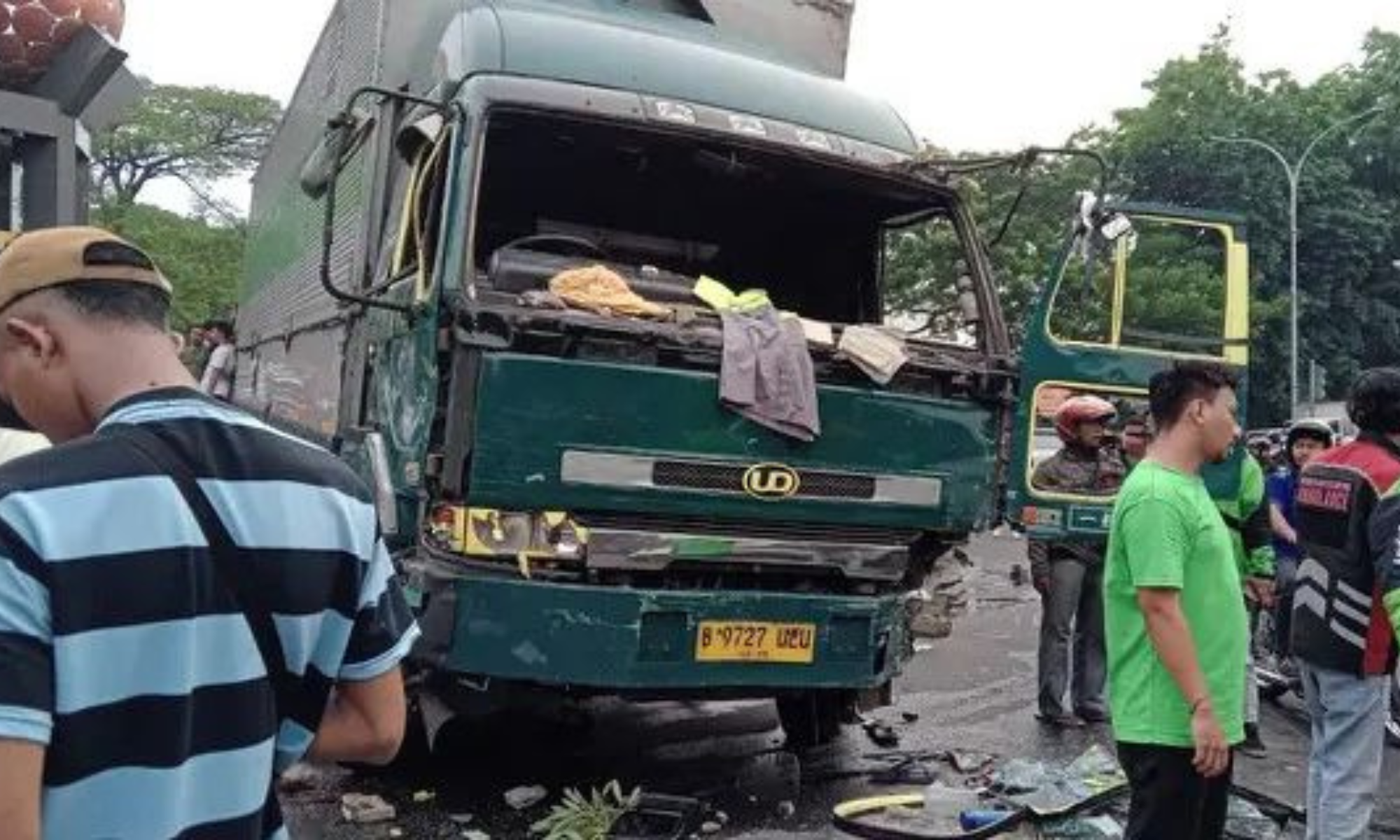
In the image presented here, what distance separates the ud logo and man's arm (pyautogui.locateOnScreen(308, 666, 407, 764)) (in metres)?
3.02

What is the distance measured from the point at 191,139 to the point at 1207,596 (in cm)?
3947

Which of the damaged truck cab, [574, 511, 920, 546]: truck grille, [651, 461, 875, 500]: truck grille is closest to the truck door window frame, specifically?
the damaged truck cab

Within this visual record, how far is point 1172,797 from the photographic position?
10.4ft

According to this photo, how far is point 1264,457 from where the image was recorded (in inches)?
404

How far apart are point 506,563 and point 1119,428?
3.49 m

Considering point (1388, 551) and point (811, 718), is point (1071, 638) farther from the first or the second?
point (1388, 551)

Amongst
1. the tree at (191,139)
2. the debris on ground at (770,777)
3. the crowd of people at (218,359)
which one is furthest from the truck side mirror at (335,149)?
the tree at (191,139)

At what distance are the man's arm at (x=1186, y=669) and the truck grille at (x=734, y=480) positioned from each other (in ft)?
6.14

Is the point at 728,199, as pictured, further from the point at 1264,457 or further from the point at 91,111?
the point at 1264,457

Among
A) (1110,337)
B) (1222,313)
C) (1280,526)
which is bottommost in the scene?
(1280,526)

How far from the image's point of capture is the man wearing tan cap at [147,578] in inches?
53.2

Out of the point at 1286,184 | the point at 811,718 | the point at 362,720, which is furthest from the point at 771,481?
the point at 1286,184

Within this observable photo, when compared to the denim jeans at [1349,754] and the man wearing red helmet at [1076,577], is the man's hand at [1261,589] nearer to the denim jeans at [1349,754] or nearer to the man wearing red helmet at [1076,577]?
the man wearing red helmet at [1076,577]

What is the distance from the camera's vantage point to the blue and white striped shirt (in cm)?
135
